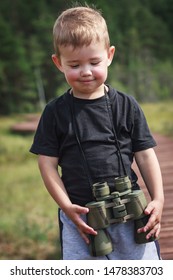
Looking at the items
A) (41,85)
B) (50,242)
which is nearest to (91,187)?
(50,242)

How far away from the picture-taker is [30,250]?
523 cm

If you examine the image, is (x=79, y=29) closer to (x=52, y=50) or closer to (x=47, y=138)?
(x=47, y=138)

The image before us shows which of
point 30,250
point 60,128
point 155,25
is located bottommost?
point 30,250

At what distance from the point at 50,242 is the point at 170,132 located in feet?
7.97

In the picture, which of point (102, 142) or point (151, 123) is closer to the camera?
point (102, 142)

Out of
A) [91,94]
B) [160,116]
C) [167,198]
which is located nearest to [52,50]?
[160,116]

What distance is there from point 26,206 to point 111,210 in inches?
Answer: 180

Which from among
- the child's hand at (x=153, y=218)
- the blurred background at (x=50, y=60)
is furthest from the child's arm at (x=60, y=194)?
the blurred background at (x=50, y=60)

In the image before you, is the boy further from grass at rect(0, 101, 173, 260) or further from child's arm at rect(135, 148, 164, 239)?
grass at rect(0, 101, 173, 260)

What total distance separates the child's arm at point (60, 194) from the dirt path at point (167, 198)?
0.56m

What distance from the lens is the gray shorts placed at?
150 cm
